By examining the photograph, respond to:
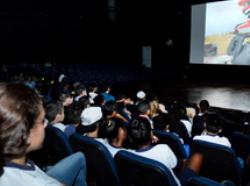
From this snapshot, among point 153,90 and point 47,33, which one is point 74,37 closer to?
point 47,33

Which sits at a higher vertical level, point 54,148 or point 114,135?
point 114,135

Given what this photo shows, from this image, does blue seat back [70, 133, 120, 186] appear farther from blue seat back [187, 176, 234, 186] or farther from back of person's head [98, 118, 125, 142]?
blue seat back [187, 176, 234, 186]

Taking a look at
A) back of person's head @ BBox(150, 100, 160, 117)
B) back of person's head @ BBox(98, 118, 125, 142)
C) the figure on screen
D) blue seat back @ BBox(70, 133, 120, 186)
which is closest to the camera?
blue seat back @ BBox(70, 133, 120, 186)

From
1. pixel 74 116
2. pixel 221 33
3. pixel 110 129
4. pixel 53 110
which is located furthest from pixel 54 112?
pixel 221 33

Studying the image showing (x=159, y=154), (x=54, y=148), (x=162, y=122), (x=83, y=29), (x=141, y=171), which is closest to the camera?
(x=141, y=171)

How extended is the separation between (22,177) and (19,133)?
0.14 m

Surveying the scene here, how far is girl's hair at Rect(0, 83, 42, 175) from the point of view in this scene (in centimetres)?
100

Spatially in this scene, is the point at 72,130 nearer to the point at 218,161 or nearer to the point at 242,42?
the point at 218,161

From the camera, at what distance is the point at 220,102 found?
9852mm

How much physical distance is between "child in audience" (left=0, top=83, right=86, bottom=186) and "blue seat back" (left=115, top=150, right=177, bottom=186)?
1.01m

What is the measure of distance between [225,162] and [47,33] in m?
14.4

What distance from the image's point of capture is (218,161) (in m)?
2.91

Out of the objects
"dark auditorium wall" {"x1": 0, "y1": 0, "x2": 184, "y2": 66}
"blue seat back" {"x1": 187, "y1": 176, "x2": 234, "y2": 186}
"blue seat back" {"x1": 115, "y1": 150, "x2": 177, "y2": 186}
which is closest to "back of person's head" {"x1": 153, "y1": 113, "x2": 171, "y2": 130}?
"blue seat back" {"x1": 115, "y1": 150, "x2": 177, "y2": 186}

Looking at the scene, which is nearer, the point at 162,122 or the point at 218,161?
the point at 218,161
